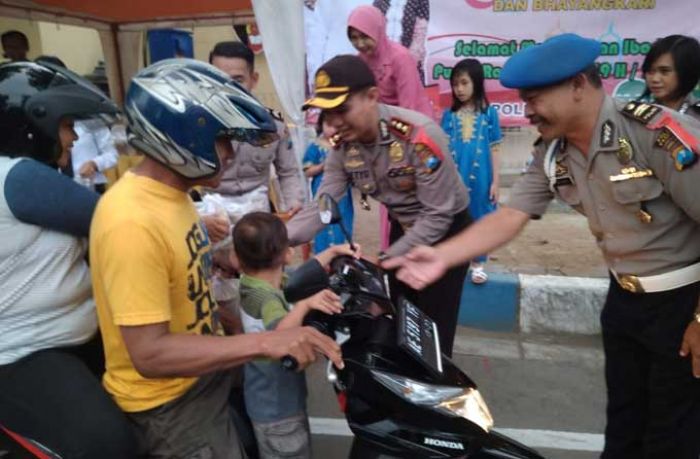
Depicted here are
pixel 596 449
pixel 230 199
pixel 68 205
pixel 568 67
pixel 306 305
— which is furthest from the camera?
pixel 230 199

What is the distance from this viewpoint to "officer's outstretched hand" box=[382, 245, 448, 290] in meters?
2.04

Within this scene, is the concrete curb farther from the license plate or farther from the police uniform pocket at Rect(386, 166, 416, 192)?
the license plate

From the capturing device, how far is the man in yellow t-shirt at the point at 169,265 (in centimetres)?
137

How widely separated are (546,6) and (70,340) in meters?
4.64

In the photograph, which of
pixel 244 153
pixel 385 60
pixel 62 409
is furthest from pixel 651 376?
pixel 385 60

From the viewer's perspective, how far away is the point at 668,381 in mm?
2098

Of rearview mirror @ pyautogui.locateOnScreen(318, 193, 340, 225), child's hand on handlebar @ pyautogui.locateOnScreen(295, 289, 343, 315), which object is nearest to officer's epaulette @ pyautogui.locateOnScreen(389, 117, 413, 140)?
rearview mirror @ pyautogui.locateOnScreen(318, 193, 340, 225)

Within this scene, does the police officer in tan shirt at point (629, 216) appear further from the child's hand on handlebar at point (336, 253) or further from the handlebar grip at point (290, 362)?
the handlebar grip at point (290, 362)

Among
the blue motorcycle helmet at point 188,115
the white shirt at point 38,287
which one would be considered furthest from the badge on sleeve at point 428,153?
the white shirt at point 38,287

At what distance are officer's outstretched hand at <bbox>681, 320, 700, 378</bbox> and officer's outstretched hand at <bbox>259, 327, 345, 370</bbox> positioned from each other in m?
1.16

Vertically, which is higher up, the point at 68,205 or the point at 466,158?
the point at 68,205

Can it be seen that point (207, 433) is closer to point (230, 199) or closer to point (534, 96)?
point (534, 96)

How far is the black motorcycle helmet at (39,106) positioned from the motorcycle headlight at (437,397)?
109cm

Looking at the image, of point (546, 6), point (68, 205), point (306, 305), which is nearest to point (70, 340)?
point (68, 205)
